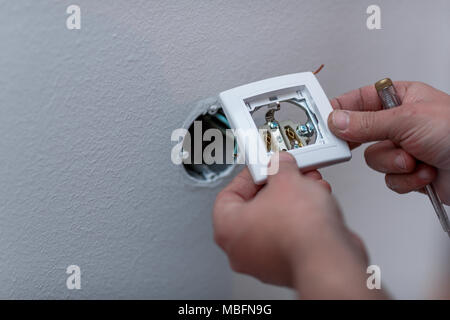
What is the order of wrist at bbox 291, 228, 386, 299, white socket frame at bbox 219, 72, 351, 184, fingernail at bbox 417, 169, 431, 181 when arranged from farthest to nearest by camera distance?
fingernail at bbox 417, 169, 431, 181
white socket frame at bbox 219, 72, 351, 184
wrist at bbox 291, 228, 386, 299

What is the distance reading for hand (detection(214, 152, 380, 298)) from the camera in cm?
28

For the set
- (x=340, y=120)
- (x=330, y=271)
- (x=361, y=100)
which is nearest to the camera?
(x=330, y=271)

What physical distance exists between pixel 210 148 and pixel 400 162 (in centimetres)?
27

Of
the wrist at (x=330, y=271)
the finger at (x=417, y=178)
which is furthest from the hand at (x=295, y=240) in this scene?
the finger at (x=417, y=178)

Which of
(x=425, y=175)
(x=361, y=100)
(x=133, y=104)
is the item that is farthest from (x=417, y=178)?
(x=133, y=104)

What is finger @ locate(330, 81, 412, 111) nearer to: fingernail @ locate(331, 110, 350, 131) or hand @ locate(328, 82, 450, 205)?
hand @ locate(328, 82, 450, 205)

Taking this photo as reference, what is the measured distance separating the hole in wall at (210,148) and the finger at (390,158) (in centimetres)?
21

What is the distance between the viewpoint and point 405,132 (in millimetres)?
441

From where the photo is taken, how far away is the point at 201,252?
61cm

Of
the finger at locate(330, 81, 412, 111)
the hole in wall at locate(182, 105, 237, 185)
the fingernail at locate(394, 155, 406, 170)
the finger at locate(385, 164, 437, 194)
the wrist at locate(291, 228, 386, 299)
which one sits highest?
the finger at locate(330, 81, 412, 111)

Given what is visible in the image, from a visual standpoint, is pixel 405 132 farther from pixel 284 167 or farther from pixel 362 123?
pixel 284 167

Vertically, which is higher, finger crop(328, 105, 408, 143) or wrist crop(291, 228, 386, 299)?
finger crop(328, 105, 408, 143)

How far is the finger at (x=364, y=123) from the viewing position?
0.42m

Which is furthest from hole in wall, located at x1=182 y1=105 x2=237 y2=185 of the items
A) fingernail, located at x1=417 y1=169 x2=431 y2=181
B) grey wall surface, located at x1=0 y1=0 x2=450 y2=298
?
fingernail, located at x1=417 y1=169 x2=431 y2=181
